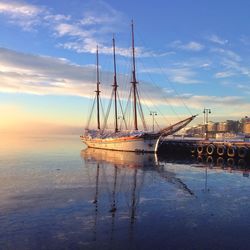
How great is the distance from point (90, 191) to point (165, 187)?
7.13 m

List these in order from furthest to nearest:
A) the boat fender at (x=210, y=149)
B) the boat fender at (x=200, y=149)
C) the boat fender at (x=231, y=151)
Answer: the boat fender at (x=200, y=149) < the boat fender at (x=210, y=149) < the boat fender at (x=231, y=151)

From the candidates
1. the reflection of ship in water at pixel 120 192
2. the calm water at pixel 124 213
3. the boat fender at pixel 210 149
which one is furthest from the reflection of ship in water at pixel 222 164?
the calm water at pixel 124 213

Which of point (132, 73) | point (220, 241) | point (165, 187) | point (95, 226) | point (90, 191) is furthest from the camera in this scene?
point (132, 73)

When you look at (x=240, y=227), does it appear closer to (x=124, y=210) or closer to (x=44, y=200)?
(x=124, y=210)

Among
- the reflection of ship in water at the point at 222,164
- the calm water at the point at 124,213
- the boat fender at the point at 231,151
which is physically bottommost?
the calm water at the point at 124,213

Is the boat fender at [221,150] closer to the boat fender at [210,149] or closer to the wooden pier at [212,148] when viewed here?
the wooden pier at [212,148]

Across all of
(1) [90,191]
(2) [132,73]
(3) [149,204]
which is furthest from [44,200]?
(2) [132,73]

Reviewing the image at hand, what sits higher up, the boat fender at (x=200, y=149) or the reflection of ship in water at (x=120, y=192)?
the boat fender at (x=200, y=149)

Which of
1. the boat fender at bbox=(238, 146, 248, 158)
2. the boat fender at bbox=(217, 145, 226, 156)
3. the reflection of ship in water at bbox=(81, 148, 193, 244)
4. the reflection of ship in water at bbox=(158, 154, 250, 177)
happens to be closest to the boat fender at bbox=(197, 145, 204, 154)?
the reflection of ship in water at bbox=(158, 154, 250, 177)

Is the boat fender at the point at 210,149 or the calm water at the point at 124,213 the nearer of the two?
the calm water at the point at 124,213

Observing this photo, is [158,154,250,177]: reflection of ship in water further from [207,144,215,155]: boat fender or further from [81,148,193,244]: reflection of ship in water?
[81,148,193,244]: reflection of ship in water

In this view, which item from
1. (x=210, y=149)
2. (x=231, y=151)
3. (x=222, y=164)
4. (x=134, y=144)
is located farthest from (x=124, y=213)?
(x=210, y=149)

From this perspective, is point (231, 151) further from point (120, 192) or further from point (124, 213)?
point (124, 213)

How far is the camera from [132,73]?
283ft
